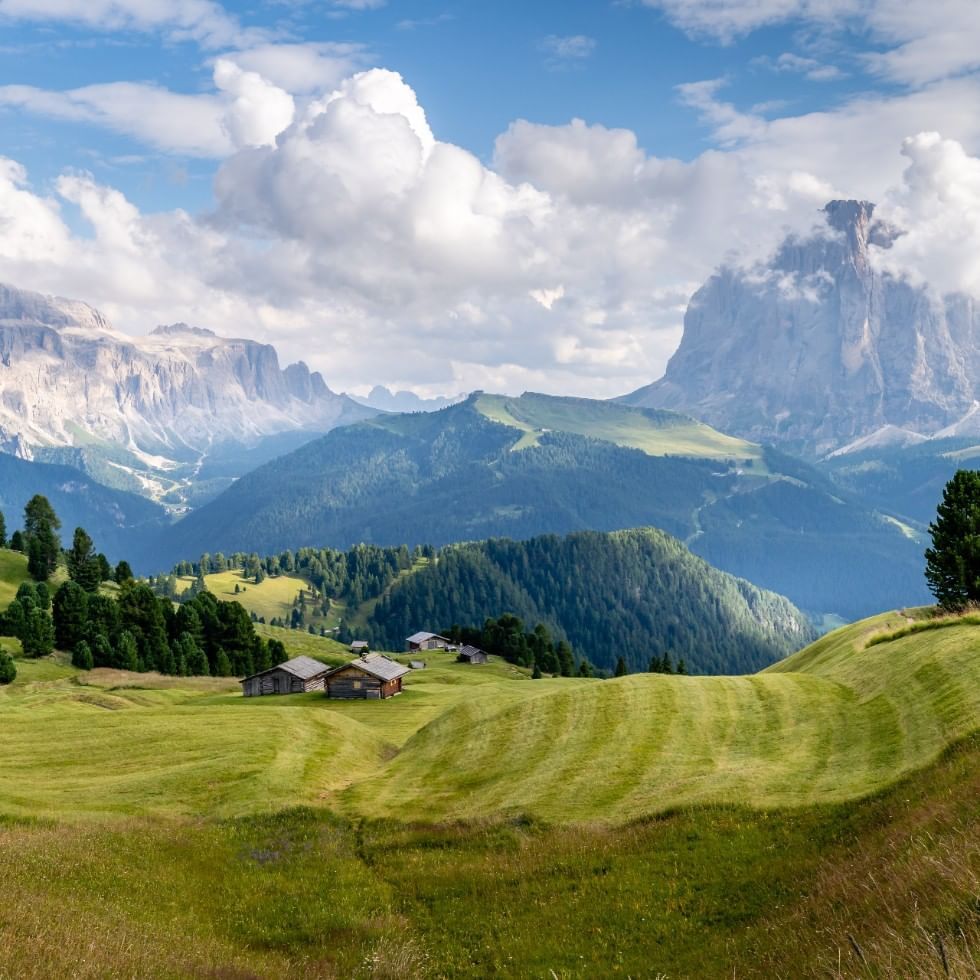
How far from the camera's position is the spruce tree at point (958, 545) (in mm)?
74875

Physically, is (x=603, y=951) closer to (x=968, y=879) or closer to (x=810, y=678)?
(x=968, y=879)

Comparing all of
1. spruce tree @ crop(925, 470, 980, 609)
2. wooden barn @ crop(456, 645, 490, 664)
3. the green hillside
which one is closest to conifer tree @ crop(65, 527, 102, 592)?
wooden barn @ crop(456, 645, 490, 664)

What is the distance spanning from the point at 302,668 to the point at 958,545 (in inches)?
3519

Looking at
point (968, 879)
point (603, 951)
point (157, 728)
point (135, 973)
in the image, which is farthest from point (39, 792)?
point (968, 879)

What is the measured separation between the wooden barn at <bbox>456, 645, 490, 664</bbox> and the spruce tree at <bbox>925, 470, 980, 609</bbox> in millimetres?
125648

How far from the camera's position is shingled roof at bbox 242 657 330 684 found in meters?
120

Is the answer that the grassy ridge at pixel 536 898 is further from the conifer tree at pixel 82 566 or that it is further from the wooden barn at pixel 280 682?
the conifer tree at pixel 82 566

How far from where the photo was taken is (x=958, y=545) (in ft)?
250

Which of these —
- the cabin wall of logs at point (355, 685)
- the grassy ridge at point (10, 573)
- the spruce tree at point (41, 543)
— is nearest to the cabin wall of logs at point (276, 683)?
the cabin wall of logs at point (355, 685)

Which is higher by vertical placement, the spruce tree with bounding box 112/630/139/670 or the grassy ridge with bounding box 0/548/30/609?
the grassy ridge with bounding box 0/548/30/609

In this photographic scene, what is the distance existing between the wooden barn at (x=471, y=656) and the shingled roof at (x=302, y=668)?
68.2m

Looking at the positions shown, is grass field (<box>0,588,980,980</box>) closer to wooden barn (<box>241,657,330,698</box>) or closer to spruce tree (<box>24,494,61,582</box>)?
wooden barn (<box>241,657,330,698</box>)

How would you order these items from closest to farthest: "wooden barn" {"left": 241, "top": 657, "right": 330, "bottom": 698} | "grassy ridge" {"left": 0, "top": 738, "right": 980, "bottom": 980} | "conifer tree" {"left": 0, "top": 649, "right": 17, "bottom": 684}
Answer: "grassy ridge" {"left": 0, "top": 738, "right": 980, "bottom": 980}
"conifer tree" {"left": 0, "top": 649, "right": 17, "bottom": 684}
"wooden barn" {"left": 241, "top": 657, "right": 330, "bottom": 698}

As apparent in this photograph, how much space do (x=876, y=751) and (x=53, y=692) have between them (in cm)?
9213
